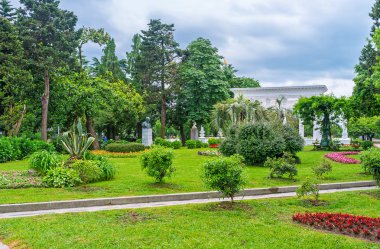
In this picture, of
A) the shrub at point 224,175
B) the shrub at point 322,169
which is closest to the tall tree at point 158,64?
the shrub at point 322,169

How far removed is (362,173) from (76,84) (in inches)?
836

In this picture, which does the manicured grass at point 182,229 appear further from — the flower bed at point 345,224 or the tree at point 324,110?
the tree at point 324,110

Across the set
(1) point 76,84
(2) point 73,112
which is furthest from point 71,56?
(2) point 73,112

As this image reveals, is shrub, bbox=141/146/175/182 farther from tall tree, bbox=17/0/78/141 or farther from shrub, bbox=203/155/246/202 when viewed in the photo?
tall tree, bbox=17/0/78/141

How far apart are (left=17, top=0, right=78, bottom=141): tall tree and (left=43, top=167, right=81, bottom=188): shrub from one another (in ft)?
52.7

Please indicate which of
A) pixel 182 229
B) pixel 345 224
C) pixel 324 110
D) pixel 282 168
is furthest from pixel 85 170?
pixel 324 110

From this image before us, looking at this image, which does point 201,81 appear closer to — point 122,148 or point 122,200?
point 122,148

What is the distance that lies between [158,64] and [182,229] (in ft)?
115

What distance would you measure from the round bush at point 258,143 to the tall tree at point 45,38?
14.9 m

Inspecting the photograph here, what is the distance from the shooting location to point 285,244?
5.83 m

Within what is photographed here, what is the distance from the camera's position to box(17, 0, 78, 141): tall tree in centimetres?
2553

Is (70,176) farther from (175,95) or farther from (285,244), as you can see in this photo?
(175,95)

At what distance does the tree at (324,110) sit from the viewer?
102 ft

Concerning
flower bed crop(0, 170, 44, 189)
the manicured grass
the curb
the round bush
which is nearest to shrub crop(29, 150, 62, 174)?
flower bed crop(0, 170, 44, 189)
